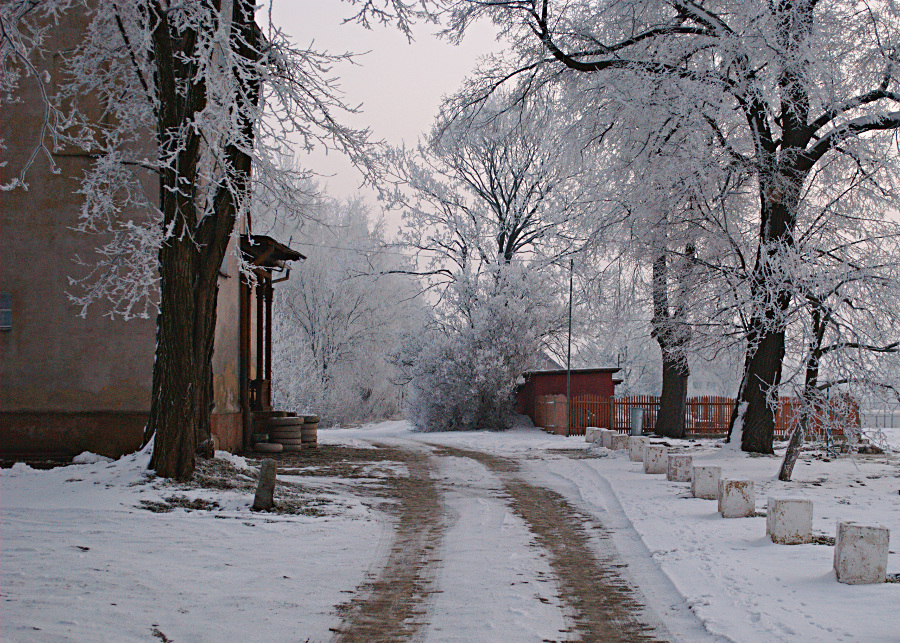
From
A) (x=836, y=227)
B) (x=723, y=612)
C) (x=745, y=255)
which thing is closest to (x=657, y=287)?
(x=745, y=255)

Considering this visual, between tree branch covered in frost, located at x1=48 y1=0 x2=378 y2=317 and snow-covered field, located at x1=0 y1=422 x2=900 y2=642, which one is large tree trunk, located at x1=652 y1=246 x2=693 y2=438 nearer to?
snow-covered field, located at x1=0 y1=422 x2=900 y2=642

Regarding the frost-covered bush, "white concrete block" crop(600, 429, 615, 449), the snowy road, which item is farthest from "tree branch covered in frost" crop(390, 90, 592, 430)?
the snowy road

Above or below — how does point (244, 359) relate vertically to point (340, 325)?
below

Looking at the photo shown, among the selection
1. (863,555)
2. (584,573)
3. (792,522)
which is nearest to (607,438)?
(792,522)

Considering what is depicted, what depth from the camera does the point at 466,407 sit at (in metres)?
31.3

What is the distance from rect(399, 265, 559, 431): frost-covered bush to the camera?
30561 mm

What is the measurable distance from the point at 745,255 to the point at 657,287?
90.3 inches

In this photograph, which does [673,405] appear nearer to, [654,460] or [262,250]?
[654,460]

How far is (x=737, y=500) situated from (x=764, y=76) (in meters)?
8.24

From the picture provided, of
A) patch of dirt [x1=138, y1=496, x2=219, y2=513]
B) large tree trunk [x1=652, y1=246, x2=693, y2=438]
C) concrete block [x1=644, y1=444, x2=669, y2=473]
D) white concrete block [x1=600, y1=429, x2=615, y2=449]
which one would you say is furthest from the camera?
white concrete block [x1=600, y1=429, x2=615, y2=449]

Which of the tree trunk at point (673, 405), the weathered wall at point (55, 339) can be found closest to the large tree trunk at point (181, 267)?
the weathered wall at point (55, 339)

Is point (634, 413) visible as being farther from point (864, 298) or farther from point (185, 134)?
point (185, 134)

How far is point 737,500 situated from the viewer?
8797mm

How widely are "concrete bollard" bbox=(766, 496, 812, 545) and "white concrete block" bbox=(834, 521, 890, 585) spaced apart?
1.49 m
